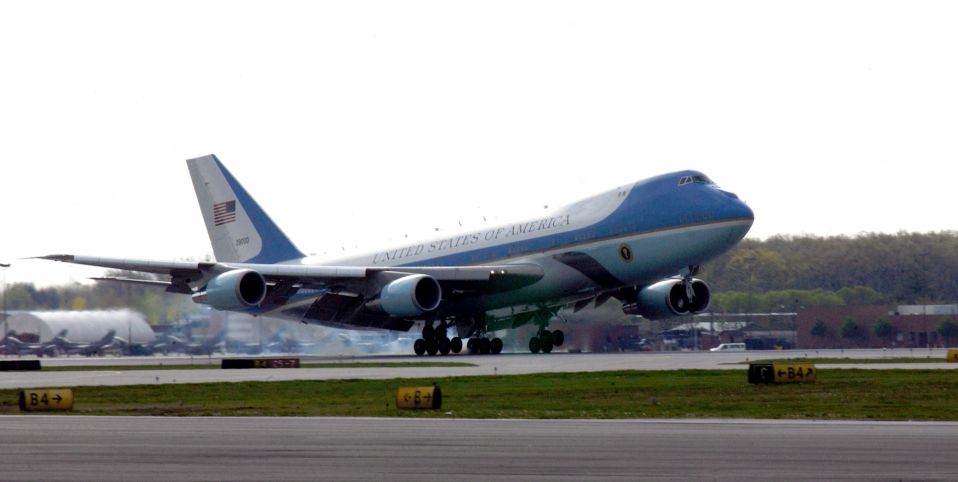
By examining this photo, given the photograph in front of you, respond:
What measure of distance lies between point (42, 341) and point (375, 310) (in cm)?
1858

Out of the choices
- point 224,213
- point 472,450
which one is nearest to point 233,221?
point 224,213

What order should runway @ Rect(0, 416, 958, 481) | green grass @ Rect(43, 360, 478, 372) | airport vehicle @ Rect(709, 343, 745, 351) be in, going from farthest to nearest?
airport vehicle @ Rect(709, 343, 745, 351) → green grass @ Rect(43, 360, 478, 372) → runway @ Rect(0, 416, 958, 481)

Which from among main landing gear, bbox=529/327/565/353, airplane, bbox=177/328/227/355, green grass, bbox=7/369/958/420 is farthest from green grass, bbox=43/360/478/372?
airplane, bbox=177/328/227/355

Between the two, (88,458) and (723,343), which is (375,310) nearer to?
(723,343)

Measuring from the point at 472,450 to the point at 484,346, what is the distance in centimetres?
4201

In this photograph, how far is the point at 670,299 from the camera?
57312mm

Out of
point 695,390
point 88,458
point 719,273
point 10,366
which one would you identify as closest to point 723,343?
point 719,273

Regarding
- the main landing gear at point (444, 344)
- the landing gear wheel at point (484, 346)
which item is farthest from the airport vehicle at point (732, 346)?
the landing gear wheel at point (484, 346)

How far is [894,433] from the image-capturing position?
19.7m

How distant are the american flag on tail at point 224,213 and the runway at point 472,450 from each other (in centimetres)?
4662

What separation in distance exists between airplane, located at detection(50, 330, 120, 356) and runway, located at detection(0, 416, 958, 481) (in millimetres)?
43825

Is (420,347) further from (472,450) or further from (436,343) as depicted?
(472,450)

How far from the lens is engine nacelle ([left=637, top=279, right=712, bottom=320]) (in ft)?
187

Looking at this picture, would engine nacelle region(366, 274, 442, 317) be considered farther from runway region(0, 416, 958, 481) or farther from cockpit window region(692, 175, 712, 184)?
runway region(0, 416, 958, 481)
